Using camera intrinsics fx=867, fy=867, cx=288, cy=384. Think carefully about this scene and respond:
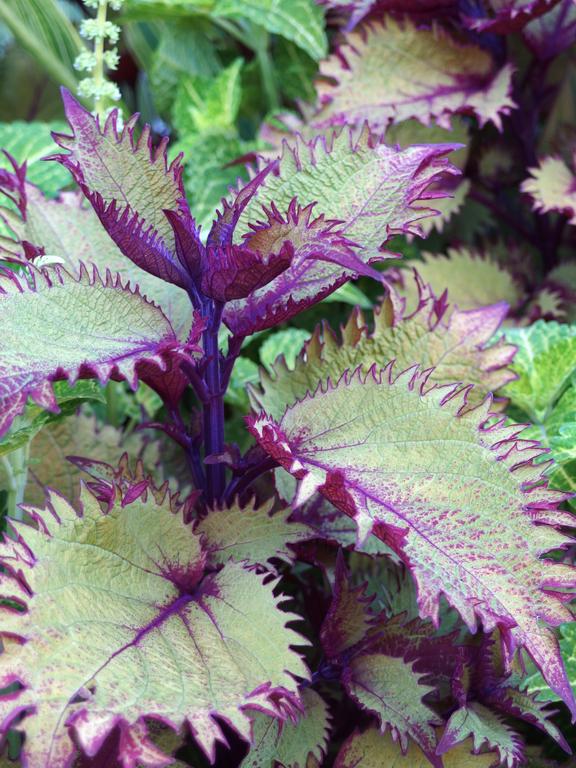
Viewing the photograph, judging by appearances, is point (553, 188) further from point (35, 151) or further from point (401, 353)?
point (35, 151)

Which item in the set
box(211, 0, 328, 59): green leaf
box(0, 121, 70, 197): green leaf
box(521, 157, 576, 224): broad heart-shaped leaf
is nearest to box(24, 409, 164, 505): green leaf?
box(0, 121, 70, 197): green leaf

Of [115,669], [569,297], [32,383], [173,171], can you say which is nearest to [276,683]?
[115,669]

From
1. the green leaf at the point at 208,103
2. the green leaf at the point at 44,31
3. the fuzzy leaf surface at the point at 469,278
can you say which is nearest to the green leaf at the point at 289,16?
the green leaf at the point at 208,103

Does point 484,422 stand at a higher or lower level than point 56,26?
lower

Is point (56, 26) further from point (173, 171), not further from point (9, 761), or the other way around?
point (9, 761)

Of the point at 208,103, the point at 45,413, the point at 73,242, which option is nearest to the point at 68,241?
the point at 73,242

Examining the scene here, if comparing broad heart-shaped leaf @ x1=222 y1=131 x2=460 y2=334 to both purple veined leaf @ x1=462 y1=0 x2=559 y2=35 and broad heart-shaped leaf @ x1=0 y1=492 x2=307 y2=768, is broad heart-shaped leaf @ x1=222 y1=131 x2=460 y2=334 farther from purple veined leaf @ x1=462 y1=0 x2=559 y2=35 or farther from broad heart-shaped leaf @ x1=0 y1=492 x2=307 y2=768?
purple veined leaf @ x1=462 y1=0 x2=559 y2=35
